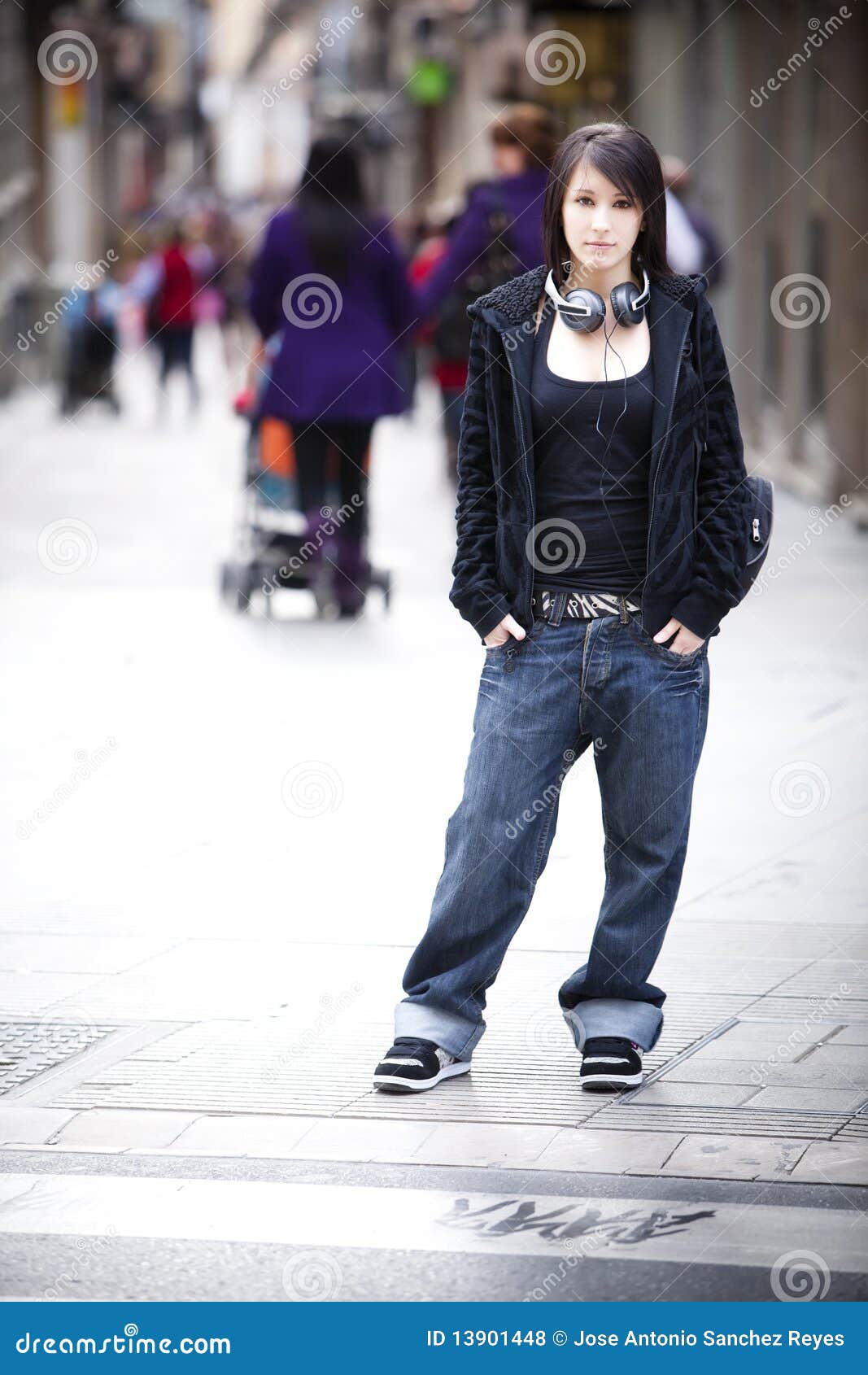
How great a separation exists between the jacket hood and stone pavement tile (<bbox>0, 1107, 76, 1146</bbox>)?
70.7 inches

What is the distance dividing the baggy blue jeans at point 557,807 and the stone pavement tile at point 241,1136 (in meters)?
0.38

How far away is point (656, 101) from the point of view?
2138 centimetres

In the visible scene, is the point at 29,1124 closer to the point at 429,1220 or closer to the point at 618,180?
the point at 429,1220

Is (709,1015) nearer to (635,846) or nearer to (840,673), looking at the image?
(635,846)

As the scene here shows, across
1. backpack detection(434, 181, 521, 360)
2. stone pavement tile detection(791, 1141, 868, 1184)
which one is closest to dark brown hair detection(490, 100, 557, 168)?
backpack detection(434, 181, 521, 360)

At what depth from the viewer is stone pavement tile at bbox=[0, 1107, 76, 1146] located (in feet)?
13.9

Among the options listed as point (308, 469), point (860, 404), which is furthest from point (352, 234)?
point (860, 404)

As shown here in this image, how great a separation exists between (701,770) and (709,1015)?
2531 millimetres

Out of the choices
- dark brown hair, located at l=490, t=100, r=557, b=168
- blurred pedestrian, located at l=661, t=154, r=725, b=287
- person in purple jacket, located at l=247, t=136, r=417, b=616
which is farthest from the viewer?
blurred pedestrian, located at l=661, t=154, r=725, b=287

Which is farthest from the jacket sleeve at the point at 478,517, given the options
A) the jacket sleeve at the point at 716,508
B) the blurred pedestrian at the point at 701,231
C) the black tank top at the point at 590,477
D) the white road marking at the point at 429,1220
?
the blurred pedestrian at the point at 701,231

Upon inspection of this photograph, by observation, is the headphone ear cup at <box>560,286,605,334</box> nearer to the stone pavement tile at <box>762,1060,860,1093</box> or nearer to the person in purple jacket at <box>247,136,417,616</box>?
the stone pavement tile at <box>762,1060,860,1093</box>

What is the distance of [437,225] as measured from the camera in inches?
642

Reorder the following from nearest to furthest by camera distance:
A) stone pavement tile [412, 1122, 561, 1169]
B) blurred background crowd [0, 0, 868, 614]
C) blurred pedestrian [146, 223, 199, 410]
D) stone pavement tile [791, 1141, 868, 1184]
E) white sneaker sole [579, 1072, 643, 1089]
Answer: stone pavement tile [791, 1141, 868, 1184], stone pavement tile [412, 1122, 561, 1169], white sneaker sole [579, 1072, 643, 1089], blurred background crowd [0, 0, 868, 614], blurred pedestrian [146, 223, 199, 410]

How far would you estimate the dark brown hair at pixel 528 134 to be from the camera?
1098cm
